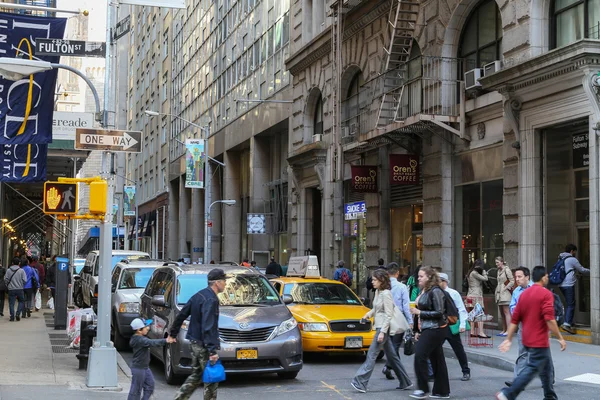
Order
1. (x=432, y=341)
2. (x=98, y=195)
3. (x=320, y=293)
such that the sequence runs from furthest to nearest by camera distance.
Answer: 1. (x=320, y=293)
2. (x=98, y=195)
3. (x=432, y=341)

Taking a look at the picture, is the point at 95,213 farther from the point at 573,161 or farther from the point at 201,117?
the point at 201,117

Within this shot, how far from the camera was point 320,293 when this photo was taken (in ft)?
53.8

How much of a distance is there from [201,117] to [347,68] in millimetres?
26007

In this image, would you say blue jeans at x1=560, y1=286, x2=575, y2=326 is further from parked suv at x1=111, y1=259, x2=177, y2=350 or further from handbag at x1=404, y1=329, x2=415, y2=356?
parked suv at x1=111, y1=259, x2=177, y2=350

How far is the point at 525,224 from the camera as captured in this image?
18375mm

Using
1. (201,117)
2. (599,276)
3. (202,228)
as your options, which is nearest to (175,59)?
(201,117)

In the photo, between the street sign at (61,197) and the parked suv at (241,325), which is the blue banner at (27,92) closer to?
the parked suv at (241,325)

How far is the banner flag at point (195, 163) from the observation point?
4122 cm

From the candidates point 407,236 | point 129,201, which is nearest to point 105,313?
point 407,236

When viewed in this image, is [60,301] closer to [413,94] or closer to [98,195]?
[98,195]

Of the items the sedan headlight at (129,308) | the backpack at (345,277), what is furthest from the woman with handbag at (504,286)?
the backpack at (345,277)

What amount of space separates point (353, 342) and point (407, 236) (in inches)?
449

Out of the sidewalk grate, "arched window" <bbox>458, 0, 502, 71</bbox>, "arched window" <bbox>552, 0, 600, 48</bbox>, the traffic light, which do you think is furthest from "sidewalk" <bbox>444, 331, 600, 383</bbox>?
"arched window" <bbox>458, 0, 502, 71</bbox>

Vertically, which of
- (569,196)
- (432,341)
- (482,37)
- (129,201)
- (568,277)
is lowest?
(432,341)
